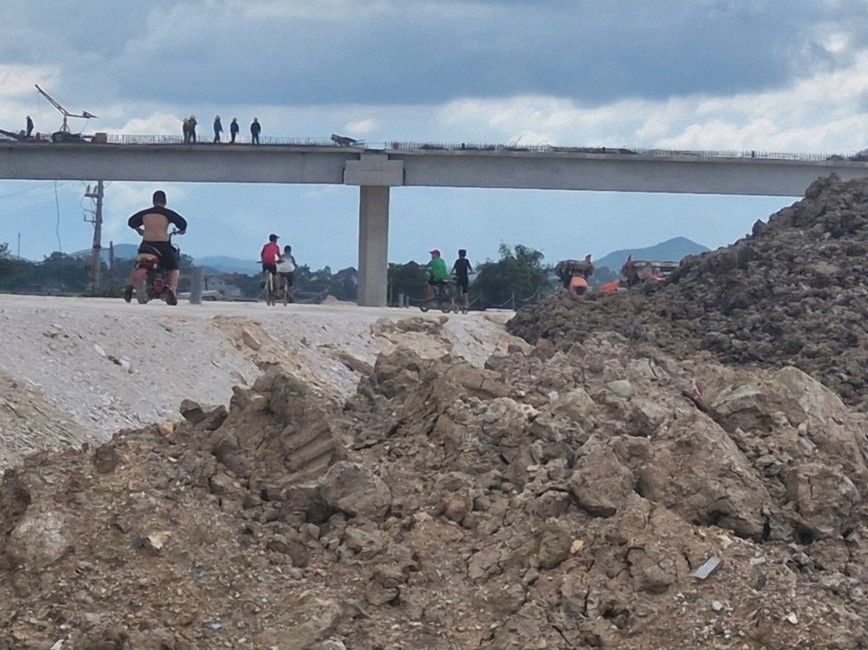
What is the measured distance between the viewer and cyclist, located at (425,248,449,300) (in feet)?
88.8

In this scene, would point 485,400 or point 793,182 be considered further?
point 793,182

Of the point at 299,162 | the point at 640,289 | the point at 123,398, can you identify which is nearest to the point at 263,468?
the point at 123,398

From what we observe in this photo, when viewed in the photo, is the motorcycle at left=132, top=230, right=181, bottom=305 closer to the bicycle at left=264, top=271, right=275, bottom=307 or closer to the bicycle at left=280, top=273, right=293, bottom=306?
the bicycle at left=264, top=271, right=275, bottom=307

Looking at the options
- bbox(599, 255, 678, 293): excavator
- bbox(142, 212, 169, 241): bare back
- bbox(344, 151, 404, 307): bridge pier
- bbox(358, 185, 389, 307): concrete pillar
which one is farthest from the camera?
bbox(358, 185, 389, 307): concrete pillar

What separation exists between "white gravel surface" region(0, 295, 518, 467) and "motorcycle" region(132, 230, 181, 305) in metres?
0.44

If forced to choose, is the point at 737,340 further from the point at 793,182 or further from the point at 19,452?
the point at 793,182

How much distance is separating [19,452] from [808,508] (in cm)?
511

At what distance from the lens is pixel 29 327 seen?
1352 centimetres

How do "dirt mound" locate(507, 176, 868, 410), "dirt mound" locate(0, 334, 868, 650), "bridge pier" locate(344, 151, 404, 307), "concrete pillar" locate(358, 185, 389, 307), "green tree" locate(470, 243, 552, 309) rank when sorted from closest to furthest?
1. "dirt mound" locate(0, 334, 868, 650)
2. "dirt mound" locate(507, 176, 868, 410)
3. "bridge pier" locate(344, 151, 404, 307)
4. "concrete pillar" locate(358, 185, 389, 307)
5. "green tree" locate(470, 243, 552, 309)

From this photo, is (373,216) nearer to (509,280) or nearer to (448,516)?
(509,280)

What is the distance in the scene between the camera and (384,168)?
4094 cm

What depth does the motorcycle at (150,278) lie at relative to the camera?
19000mm

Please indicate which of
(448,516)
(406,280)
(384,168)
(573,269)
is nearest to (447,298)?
(573,269)

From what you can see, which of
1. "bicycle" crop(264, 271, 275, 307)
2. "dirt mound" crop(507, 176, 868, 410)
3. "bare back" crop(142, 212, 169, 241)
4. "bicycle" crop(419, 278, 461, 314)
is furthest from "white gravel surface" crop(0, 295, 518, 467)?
"bicycle" crop(419, 278, 461, 314)
